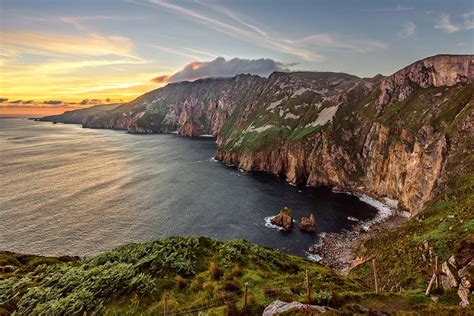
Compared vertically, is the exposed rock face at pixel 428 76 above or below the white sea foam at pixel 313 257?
above

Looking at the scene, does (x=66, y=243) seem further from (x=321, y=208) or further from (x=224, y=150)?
(x=224, y=150)

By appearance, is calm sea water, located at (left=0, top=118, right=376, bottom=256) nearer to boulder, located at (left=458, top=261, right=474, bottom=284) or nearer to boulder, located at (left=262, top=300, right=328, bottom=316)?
boulder, located at (left=458, top=261, right=474, bottom=284)

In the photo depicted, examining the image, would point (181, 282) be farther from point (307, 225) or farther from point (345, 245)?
point (307, 225)

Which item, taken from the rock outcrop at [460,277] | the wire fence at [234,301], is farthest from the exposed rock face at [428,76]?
the wire fence at [234,301]

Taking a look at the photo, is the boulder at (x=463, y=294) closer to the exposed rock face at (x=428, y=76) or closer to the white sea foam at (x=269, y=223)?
the white sea foam at (x=269, y=223)

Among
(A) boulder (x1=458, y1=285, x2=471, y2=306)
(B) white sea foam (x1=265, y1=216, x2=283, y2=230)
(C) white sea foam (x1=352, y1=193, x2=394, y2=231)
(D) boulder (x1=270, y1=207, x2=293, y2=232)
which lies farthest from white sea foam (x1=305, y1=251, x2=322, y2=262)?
(A) boulder (x1=458, y1=285, x2=471, y2=306)
